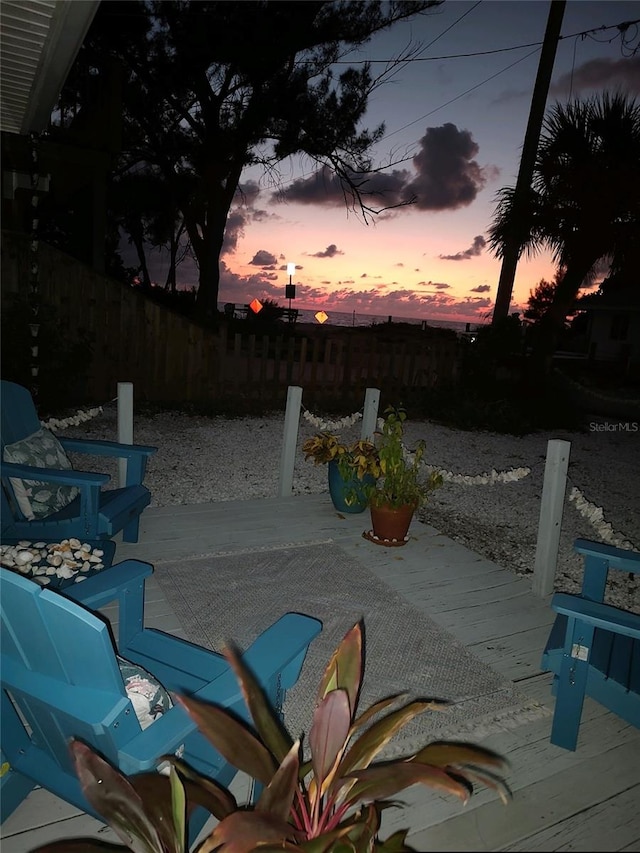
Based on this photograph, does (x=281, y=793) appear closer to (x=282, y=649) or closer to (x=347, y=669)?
(x=347, y=669)

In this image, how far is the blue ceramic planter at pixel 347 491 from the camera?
392cm

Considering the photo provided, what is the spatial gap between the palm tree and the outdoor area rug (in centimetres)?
689

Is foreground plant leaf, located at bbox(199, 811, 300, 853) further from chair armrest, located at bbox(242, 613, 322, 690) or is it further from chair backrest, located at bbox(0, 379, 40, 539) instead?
chair backrest, located at bbox(0, 379, 40, 539)

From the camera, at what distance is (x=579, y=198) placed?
777cm

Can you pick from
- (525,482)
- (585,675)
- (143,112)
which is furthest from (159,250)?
(585,675)

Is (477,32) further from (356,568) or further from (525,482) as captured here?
(356,568)

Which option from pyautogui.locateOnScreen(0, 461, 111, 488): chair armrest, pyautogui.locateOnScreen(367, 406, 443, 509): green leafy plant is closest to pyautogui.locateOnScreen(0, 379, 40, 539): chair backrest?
pyautogui.locateOnScreen(0, 461, 111, 488): chair armrest

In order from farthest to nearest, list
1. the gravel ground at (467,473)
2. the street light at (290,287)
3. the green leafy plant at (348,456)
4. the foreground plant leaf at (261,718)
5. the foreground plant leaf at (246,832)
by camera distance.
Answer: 1. the street light at (290,287)
2. the gravel ground at (467,473)
3. the green leafy plant at (348,456)
4. the foreground plant leaf at (261,718)
5. the foreground plant leaf at (246,832)

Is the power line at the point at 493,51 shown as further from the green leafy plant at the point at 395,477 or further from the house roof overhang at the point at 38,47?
the green leafy plant at the point at 395,477

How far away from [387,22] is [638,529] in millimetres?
10314

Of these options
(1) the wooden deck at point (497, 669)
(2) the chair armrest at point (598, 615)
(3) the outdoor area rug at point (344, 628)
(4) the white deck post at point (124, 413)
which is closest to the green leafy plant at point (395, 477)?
(1) the wooden deck at point (497, 669)

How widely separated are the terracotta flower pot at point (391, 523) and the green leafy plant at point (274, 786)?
2.22 meters

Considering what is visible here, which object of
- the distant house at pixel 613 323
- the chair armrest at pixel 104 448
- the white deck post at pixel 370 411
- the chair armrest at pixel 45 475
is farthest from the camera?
the distant house at pixel 613 323

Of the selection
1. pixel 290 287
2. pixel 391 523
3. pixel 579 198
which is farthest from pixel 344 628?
pixel 290 287
